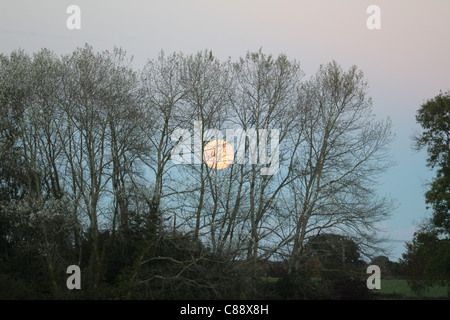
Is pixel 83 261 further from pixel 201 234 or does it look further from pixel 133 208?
pixel 201 234

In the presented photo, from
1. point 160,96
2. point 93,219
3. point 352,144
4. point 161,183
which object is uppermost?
point 160,96

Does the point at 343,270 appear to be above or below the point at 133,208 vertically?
below

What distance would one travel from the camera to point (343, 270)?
28.8 m

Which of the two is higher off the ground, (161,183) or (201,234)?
(161,183)

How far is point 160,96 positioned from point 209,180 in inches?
192

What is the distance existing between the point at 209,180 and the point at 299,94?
22.9 ft

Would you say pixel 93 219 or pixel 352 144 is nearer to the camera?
pixel 93 219

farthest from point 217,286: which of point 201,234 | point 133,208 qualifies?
point 133,208

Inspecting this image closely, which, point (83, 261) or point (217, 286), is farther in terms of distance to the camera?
point (83, 261)
